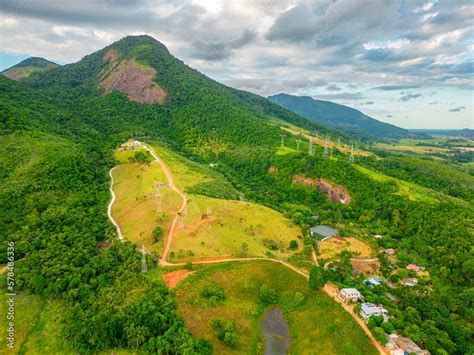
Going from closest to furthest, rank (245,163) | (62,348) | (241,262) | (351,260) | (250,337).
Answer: (62,348), (250,337), (241,262), (351,260), (245,163)

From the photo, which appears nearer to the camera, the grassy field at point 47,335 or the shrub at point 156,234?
the grassy field at point 47,335

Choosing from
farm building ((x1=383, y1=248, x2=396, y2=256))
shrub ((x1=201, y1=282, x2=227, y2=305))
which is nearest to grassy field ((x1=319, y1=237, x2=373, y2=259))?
farm building ((x1=383, y1=248, x2=396, y2=256))

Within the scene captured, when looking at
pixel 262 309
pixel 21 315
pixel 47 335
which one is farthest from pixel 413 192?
pixel 21 315

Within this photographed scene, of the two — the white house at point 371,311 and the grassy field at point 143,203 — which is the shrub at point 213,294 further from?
the white house at point 371,311

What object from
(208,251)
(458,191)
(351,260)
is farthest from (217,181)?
(458,191)

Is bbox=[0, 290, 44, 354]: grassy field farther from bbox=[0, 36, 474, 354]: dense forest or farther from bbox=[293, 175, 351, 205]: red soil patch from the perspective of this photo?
bbox=[293, 175, 351, 205]: red soil patch

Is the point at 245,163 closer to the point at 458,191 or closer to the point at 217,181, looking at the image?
the point at 217,181

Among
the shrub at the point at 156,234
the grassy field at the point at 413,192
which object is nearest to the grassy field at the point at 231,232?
the shrub at the point at 156,234
